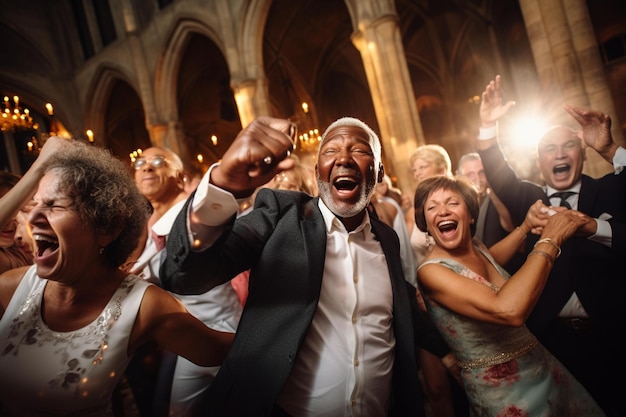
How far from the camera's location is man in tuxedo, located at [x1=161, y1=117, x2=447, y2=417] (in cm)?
108

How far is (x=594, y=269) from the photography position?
210cm

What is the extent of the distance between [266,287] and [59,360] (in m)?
0.75

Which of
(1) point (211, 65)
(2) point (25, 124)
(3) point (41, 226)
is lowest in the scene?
(3) point (41, 226)

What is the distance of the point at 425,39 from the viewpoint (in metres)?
16.5

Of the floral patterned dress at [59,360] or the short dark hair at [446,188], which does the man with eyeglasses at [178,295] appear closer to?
the floral patterned dress at [59,360]

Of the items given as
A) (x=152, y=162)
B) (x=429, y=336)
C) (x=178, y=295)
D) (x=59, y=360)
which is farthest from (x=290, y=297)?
Answer: (x=152, y=162)

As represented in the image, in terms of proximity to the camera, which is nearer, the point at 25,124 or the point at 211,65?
the point at 25,124

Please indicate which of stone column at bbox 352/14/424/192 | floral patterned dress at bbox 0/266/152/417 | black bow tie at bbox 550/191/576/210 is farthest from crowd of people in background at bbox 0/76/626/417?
stone column at bbox 352/14/424/192

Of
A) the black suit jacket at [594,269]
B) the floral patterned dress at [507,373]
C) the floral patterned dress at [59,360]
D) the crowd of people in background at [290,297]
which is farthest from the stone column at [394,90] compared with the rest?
the floral patterned dress at [59,360]

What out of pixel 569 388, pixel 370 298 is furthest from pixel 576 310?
pixel 370 298

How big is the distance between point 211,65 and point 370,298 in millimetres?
16413

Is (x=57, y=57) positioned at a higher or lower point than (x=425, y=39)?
higher

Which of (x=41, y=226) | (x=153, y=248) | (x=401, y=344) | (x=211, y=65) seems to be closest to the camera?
(x=41, y=226)

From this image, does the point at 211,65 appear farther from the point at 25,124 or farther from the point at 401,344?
the point at 401,344
